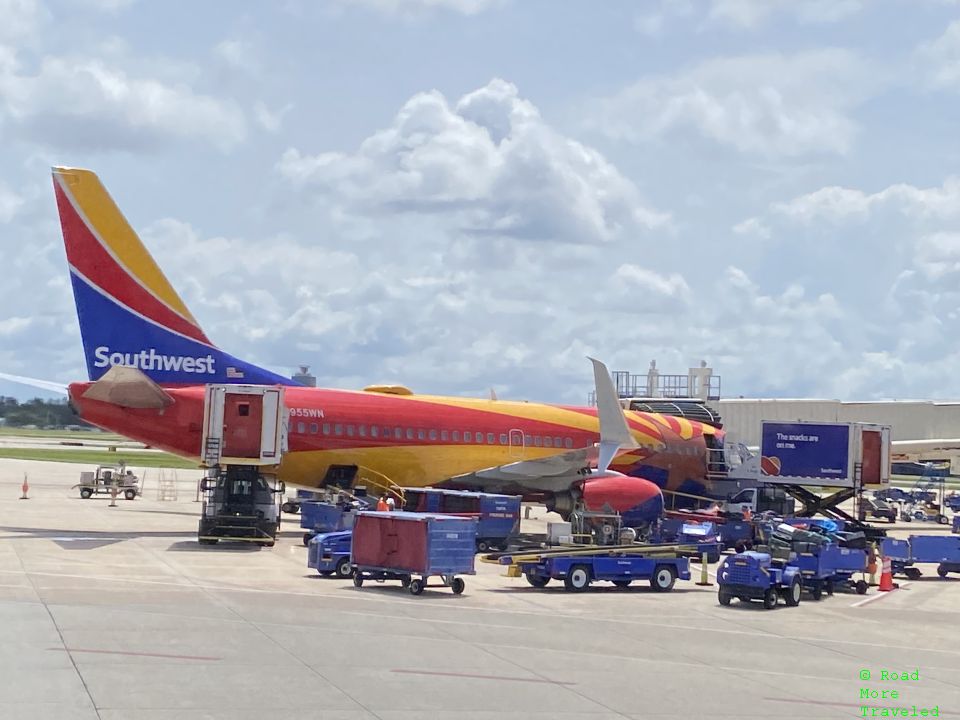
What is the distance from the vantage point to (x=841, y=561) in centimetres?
2808

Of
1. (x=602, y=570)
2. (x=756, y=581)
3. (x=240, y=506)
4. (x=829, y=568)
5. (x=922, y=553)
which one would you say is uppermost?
(x=240, y=506)

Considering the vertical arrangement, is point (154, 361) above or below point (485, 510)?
above

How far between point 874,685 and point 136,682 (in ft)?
32.4

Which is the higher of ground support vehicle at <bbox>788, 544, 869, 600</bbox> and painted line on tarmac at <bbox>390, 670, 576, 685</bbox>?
ground support vehicle at <bbox>788, 544, 869, 600</bbox>

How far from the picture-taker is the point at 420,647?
17750 mm

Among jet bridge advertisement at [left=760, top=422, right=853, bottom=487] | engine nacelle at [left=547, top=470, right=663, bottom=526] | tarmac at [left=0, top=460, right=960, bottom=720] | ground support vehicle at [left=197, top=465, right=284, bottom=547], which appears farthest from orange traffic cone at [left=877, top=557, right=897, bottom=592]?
ground support vehicle at [left=197, top=465, right=284, bottom=547]

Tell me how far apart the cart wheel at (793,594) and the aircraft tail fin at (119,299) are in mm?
19954

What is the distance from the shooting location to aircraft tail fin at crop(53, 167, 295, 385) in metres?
35.3

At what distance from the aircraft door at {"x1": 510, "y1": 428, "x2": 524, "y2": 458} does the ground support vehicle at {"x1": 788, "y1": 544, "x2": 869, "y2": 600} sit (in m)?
15.4

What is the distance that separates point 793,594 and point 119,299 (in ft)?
71.3

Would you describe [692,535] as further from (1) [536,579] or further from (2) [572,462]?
(1) [536,579]

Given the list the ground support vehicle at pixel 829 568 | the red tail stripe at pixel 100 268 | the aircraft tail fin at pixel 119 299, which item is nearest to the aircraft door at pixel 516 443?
the aircraft tail fin at pixel 119 299

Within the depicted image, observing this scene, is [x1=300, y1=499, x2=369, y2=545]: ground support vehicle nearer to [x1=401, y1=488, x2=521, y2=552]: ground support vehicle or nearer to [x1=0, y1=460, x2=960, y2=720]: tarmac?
[x1=401, y1=488, x2=521, y2=552]: ground support vehicle

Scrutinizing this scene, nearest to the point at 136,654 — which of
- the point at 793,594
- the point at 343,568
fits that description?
the point at 343,568
